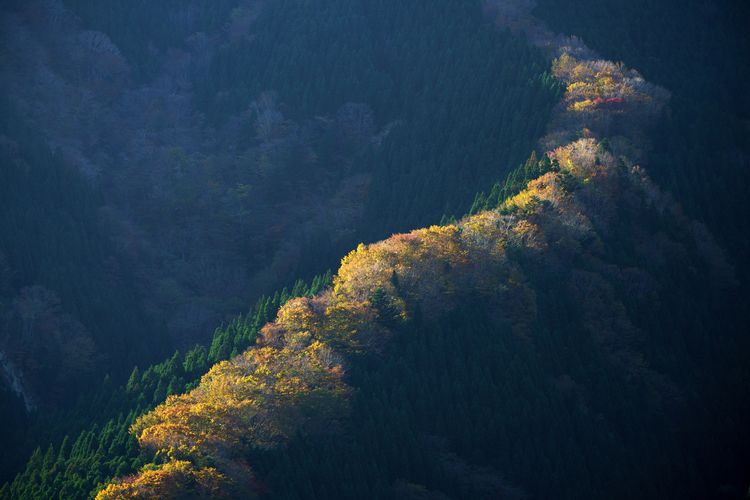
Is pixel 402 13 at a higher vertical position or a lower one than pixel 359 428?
higher

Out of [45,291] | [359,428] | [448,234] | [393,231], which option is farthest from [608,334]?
[45,291]

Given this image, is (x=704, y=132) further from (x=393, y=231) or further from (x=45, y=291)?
(x=45, y=291)

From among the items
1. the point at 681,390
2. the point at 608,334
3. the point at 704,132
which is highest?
the point at 704,132

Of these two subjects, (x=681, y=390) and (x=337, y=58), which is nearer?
(x=681, y=390)

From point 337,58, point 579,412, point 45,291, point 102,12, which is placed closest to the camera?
point 579,412

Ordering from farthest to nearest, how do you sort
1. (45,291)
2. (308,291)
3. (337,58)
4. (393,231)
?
(337,58), (393,231), (45,291), (308,291)

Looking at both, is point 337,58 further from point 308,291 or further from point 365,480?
point 365,480
